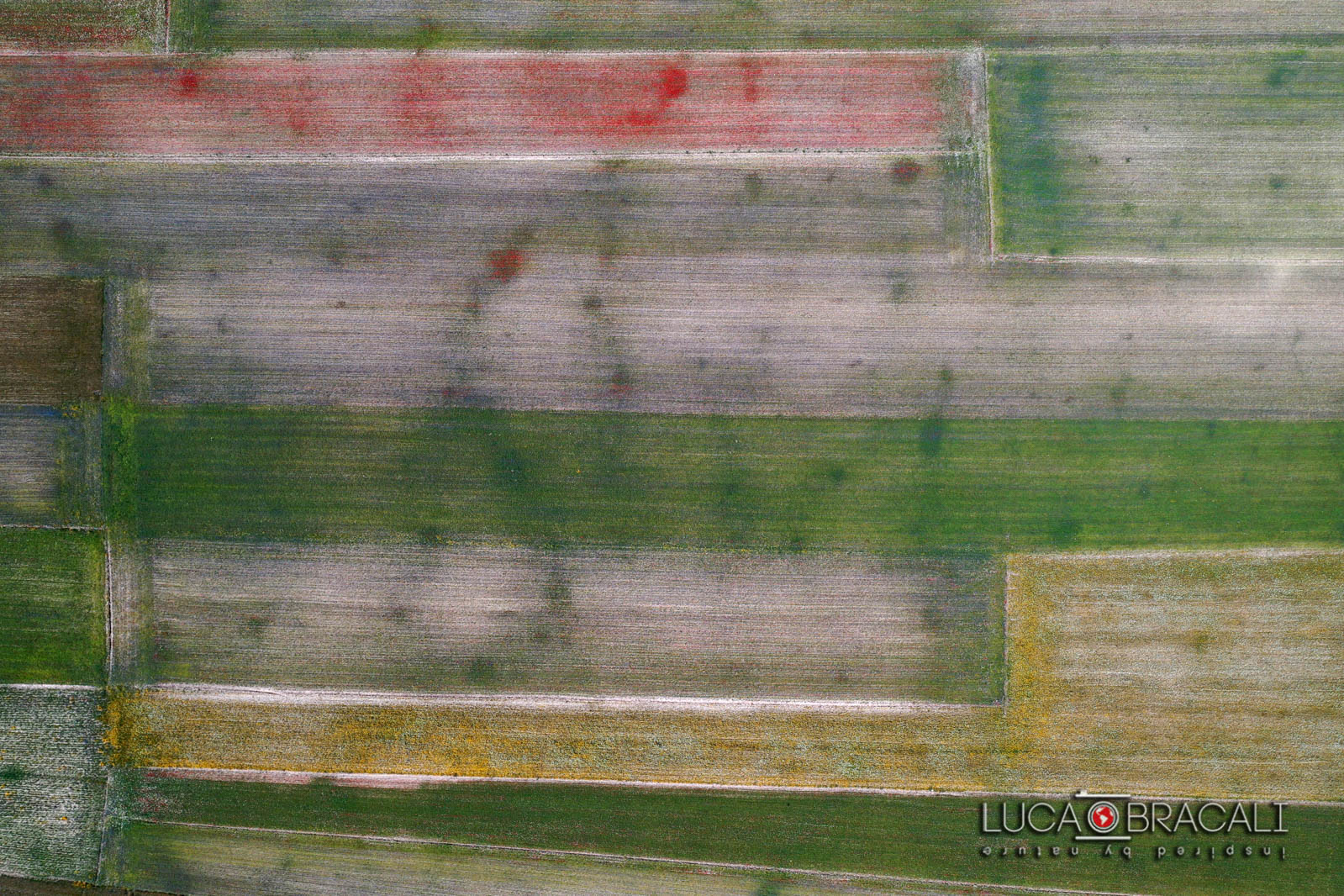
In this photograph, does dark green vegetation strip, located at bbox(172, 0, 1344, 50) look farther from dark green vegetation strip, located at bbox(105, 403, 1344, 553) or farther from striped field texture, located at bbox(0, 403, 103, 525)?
striped field texture, located at bbox(0, 403, 103, 525)

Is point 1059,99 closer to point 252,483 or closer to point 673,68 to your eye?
point 673,68

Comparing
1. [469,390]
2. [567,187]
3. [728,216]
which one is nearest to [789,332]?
[728,216]

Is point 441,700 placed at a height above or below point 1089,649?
below

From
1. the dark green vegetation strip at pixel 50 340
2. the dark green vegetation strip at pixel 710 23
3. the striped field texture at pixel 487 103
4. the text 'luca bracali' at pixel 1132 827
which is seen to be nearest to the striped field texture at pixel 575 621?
the text 'luca bracali' at pixel 1132 827

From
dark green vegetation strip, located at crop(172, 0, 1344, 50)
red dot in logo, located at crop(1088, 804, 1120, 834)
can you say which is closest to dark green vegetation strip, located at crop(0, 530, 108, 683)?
dark green vegetation strip, located at crop(172, 0, 1344, 50)

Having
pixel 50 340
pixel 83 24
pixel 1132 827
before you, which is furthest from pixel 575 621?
pixel 83 24

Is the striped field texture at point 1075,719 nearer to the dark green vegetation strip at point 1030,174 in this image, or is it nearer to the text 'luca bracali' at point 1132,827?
the text 'luca bracali' at point 1132,827
